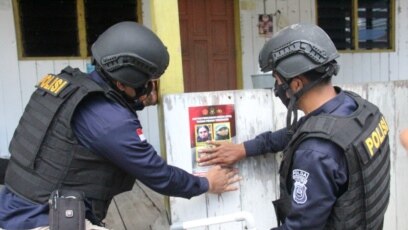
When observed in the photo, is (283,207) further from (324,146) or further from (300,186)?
(324,146)

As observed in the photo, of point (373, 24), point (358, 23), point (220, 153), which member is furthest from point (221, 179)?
point (373, 24)

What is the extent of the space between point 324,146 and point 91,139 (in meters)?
0.81

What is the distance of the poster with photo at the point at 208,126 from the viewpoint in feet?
5.78

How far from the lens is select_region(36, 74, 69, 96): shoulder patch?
143cm

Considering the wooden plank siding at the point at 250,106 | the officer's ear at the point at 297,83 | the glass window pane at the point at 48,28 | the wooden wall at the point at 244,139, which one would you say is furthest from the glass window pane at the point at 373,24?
the officer's ear at the point at 297,83

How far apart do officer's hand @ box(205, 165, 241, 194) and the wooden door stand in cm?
307

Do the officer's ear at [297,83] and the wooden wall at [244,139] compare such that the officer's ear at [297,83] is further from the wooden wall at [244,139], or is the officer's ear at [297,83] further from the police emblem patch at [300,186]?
the wooden wall at [244,139]

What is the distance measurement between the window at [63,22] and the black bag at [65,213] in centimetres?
330

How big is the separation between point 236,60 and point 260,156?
3.17 metres

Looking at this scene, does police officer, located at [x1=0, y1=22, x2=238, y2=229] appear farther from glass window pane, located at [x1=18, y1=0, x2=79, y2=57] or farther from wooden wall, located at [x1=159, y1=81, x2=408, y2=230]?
glass window pane, located at [x1=18, y1=0, x2=79, y2=57]

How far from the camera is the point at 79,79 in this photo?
57.9 inches

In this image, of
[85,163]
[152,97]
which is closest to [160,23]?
[152,97]

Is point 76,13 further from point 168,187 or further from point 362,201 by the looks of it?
point 362,201

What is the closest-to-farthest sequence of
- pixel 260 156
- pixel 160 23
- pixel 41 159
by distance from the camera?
pixel 41 159, pixel 160 23, pixel 260 156
